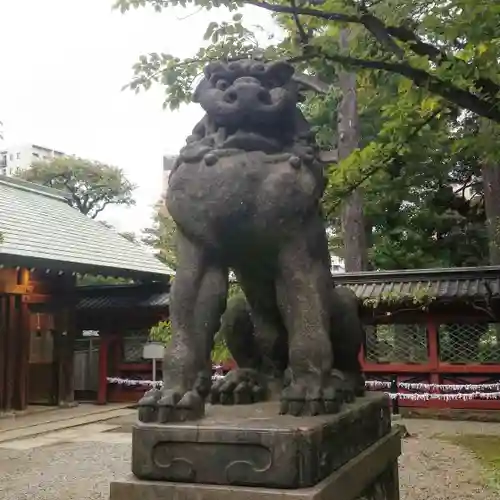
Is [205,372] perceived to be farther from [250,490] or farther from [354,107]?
[354,107]

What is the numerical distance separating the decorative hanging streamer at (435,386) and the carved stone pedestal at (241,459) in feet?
28.5

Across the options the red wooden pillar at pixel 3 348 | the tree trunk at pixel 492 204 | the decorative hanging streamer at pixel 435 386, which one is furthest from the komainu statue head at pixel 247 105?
the tree trunk at pixel 492 204

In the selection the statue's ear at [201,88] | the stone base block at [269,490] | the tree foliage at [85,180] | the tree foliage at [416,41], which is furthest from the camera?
the tree foliage at [85,180]

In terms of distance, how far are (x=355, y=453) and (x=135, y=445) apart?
965 millimetres

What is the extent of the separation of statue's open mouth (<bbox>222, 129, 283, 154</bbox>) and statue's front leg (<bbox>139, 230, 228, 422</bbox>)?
17.3 inches

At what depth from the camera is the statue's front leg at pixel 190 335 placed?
2295 millimetres

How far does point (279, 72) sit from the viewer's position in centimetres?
272

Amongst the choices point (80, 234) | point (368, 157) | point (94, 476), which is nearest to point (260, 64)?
point (368, 157)

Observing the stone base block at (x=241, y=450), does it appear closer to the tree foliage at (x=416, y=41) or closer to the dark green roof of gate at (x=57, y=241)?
the tree foliage at (x=416, y=41)

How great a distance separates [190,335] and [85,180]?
2491 cm

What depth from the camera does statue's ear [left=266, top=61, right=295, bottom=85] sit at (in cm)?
271

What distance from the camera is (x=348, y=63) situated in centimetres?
439

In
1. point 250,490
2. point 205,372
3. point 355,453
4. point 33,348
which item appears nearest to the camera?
point 250,490

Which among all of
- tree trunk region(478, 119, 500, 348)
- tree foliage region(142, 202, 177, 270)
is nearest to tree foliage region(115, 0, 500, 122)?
tree trunk region(478, 119, 500, 348)
